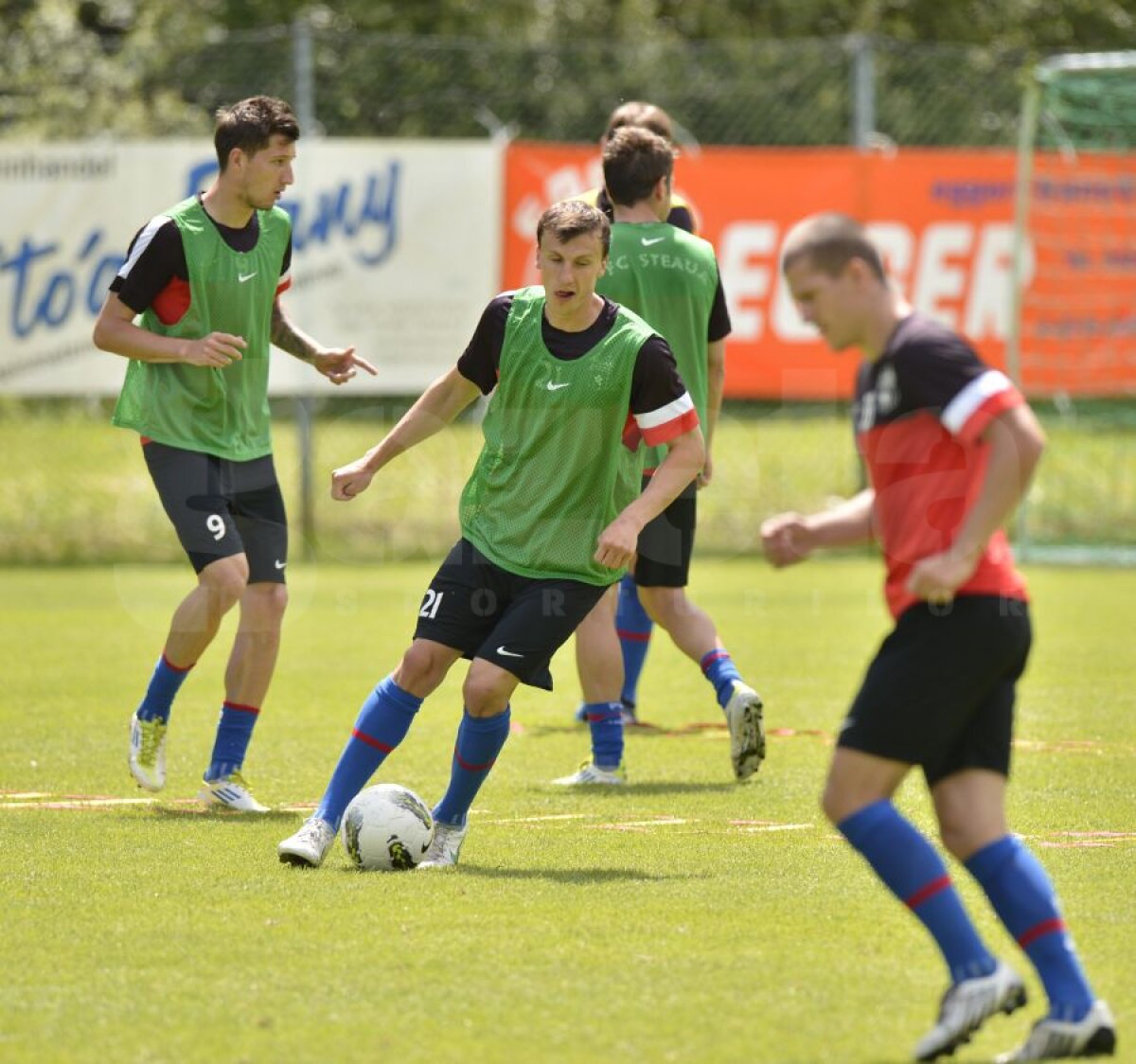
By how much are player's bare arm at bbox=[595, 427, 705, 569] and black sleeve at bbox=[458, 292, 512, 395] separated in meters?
0.58

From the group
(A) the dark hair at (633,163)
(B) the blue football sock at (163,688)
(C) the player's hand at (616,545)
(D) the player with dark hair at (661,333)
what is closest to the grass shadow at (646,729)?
(D) the player with dark hair at (661,333)

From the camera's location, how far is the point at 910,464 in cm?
416

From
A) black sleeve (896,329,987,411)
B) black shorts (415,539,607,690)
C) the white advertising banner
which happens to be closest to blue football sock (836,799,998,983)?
black sleeve (896,329,987,411)

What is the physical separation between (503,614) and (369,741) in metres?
0.54

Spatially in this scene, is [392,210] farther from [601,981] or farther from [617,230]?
[601,981]

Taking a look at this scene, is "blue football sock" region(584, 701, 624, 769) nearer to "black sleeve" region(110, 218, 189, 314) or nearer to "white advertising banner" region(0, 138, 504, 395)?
"black sleeve" region(110, 218, 189, 314)

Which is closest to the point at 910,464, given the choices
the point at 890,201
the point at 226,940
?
the point at 226,940

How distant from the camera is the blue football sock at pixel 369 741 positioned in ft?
19.2

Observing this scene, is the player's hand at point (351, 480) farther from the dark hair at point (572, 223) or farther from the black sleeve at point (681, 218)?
the black sleeve at point (681, 218)

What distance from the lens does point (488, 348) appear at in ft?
19.6

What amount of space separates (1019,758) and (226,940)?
388cm

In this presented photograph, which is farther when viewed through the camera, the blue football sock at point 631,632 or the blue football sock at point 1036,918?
the blue football sock at point 631,632

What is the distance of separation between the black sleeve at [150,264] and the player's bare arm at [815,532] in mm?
3268

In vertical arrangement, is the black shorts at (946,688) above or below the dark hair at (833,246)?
below
